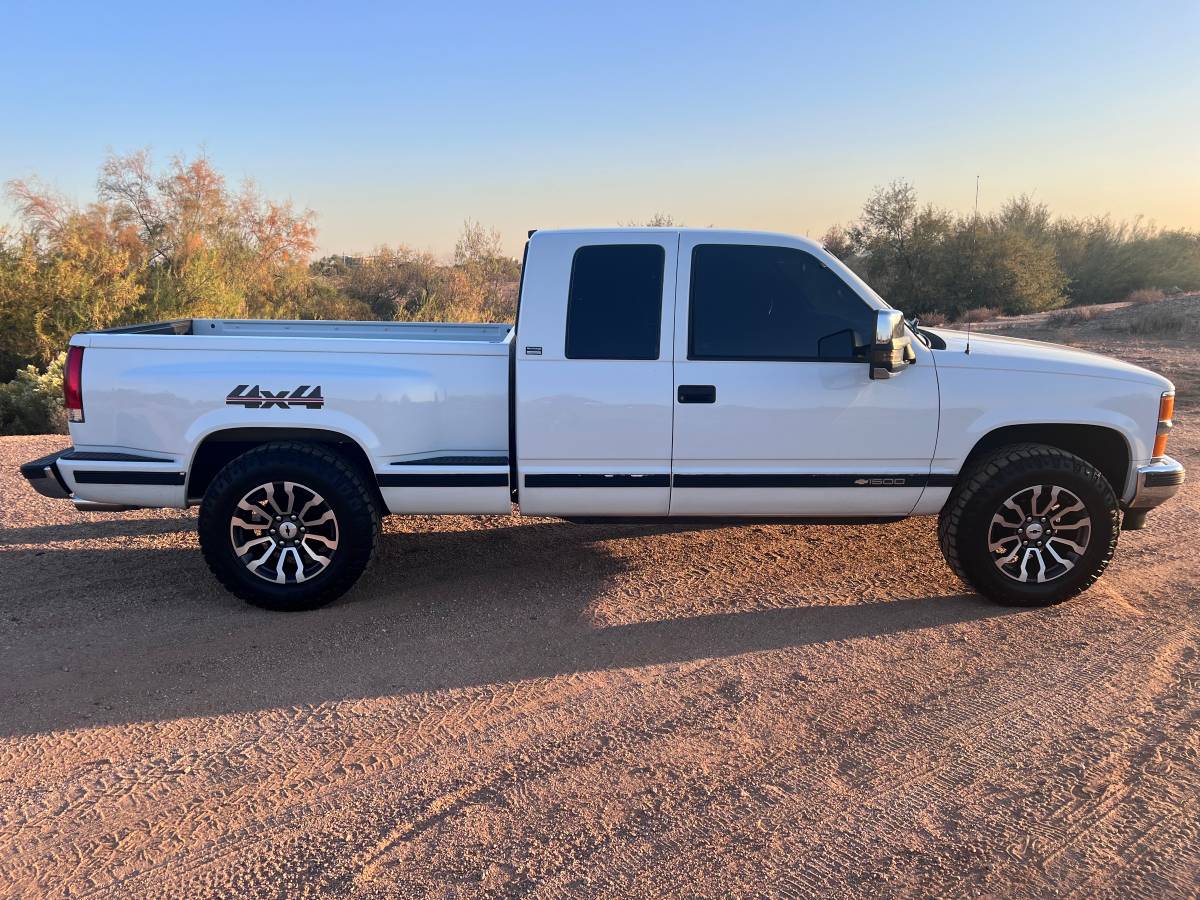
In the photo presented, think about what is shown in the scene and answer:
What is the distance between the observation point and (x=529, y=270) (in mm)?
5148

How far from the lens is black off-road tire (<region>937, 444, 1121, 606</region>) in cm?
512

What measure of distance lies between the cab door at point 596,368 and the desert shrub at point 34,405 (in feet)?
29.4

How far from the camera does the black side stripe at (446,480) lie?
509cm

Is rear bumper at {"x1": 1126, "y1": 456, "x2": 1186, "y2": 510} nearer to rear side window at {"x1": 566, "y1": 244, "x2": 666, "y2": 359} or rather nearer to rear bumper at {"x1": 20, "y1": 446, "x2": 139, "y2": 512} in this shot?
rear side window at {"x1": 566, "y1": 244, "x2": 666, "y2": 359}

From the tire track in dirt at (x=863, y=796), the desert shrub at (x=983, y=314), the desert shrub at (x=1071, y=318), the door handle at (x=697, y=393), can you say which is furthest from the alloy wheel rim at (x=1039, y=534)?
the desert shrub at (x=983, y=314)

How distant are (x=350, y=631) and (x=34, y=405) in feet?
31.6

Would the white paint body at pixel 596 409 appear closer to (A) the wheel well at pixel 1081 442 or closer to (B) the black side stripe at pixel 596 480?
(B) the black side stripe at pixel 596 480

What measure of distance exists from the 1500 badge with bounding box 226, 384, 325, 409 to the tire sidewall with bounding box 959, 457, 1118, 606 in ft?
12.3

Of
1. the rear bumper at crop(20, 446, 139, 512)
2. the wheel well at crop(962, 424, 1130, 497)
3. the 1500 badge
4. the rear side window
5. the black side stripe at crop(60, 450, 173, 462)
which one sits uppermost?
the rear side window

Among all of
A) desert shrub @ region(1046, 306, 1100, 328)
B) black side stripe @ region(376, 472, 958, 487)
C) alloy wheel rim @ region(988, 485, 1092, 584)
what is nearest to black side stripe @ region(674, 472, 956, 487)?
black side stripe @ region(376, 472, 958, 487)

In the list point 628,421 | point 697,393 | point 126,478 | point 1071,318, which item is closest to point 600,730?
point 628,421

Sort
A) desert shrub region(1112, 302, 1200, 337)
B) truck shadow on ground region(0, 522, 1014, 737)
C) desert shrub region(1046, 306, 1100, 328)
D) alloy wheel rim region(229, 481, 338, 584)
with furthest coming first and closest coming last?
desert shrub region(1046, 306, 1100, 328), desert shrub region(1112, 302, 1200, 337), alloy wheel rim region(229, 481, 338, 584), truck shadow on ground region(0, 522, 1014, 737)

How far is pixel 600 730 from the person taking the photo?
3869 millimetres

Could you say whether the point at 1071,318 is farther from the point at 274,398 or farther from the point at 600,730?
the point at 600,730
